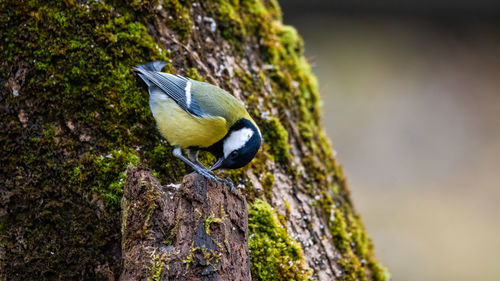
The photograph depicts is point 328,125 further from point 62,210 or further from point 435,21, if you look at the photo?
point 62,210

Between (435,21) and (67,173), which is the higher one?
(435,21)

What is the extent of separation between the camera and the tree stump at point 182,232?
220 centimetres

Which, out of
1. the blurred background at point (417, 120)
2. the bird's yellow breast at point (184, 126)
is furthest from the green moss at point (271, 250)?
the blurred background at point (417, 120)

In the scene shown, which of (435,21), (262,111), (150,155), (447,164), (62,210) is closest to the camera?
(62,210)

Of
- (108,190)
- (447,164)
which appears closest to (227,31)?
(108,190)

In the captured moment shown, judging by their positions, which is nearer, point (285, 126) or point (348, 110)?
point (285, 126)

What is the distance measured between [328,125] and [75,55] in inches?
252

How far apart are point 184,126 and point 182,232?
0.91 m

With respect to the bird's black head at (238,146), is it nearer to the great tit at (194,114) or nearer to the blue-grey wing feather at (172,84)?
the great tit at (194,114)

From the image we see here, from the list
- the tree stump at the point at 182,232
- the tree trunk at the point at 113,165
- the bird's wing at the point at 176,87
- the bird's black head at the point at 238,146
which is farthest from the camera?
the bird's wing at the point at 176,87

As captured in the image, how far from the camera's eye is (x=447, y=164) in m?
8.51

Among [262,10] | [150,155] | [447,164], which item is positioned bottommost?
[150,155]

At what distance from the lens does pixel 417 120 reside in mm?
8797

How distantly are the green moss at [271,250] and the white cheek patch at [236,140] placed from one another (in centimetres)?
35
